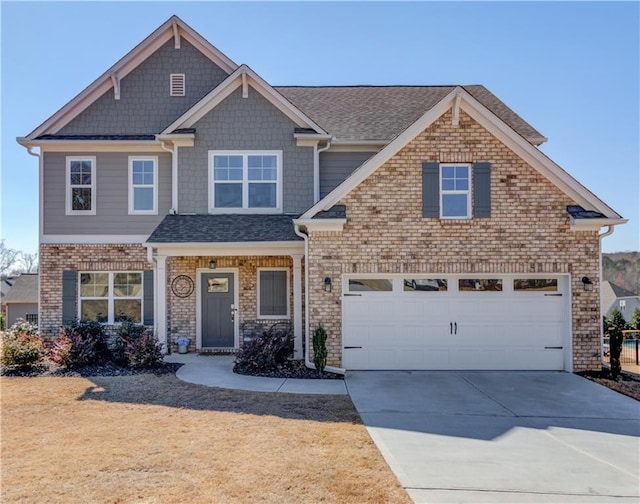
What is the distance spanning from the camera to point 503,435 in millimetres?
6309

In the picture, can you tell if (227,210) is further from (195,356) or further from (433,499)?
(433,499)

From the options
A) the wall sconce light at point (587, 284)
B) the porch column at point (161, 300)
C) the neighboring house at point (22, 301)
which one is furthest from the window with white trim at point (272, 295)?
the neighboring house at point (22, 301)

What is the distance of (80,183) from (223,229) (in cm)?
497

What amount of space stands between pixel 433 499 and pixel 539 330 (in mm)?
7360

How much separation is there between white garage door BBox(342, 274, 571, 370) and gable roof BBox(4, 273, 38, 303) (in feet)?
87.4

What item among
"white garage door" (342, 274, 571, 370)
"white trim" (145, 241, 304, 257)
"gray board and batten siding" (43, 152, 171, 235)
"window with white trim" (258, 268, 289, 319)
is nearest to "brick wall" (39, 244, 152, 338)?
"gray board and batten siding" (43, 152, 171, 235)

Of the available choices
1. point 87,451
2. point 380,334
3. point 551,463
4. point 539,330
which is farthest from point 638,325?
point 87,451

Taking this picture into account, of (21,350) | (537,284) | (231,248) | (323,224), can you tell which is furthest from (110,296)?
(537,284)

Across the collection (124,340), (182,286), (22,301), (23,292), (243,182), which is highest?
(243,182)

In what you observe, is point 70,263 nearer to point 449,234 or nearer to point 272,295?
point 272,295

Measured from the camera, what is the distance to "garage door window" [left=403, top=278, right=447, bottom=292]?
1051 centimetres

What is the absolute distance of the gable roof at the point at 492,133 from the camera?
1020cm

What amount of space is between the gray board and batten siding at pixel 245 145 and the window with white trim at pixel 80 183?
284 cm

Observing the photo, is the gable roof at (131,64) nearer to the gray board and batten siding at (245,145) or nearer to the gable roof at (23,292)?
the gray board and batten siding at (245,145)
